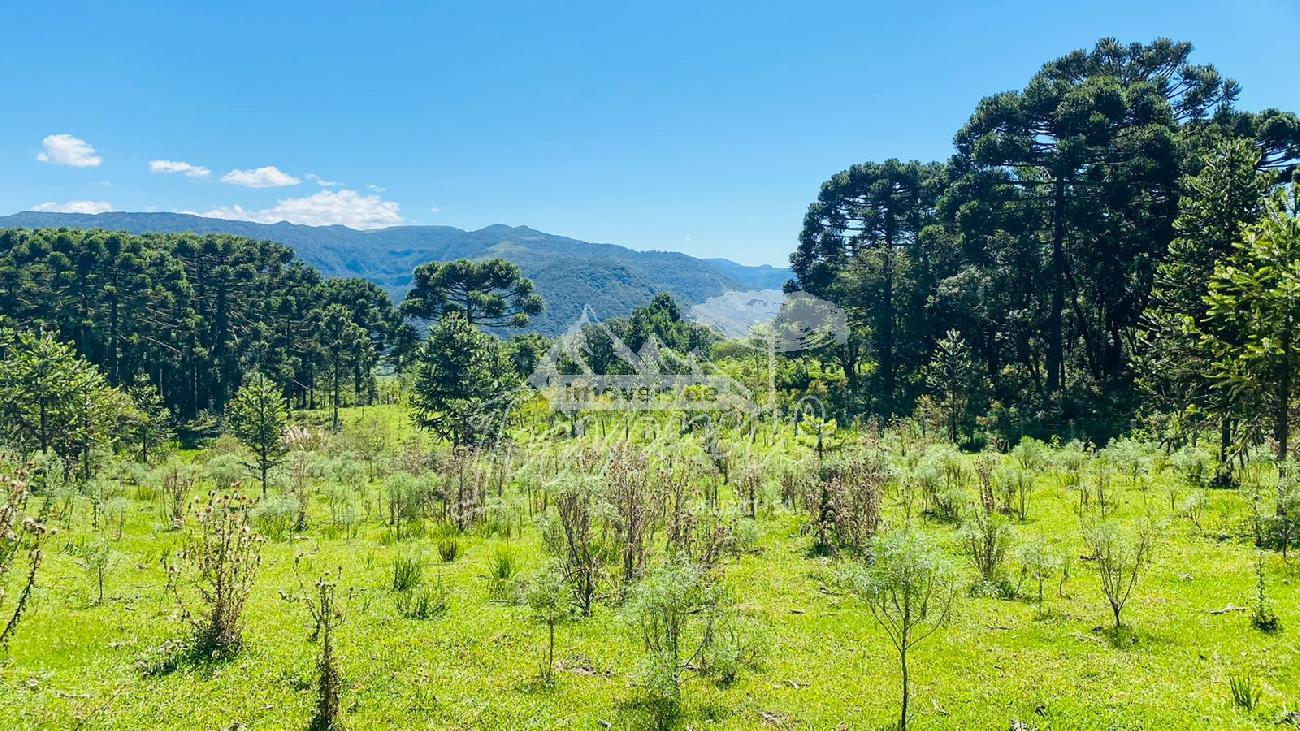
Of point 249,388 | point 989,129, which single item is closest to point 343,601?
point 249,388

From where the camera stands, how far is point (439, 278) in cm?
5772

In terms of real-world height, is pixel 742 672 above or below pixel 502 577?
above

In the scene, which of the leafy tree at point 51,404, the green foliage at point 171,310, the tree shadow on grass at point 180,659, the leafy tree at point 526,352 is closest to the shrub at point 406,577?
the tree shadow on grass at point 180,659

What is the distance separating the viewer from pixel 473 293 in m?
58.5

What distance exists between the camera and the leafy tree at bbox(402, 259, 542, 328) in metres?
57.8

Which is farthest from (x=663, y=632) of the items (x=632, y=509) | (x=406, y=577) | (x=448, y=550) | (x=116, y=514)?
(x=116, y=514)

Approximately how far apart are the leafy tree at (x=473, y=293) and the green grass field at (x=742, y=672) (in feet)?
148

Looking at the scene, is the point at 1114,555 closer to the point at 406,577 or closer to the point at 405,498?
the point at 406,577

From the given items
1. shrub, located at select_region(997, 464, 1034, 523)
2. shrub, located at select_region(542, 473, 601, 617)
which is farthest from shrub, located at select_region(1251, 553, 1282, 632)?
shrub, located at select_region(542, 473, 601, 617)

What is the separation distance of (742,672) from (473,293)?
174 feet

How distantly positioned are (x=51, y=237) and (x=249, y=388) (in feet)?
182

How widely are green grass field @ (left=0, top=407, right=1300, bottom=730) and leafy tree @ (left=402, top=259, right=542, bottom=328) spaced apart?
4502 centimetres

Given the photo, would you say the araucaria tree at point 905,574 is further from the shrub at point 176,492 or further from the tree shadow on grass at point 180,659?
the shrub at point 176,492

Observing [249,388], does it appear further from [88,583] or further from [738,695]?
[738,695]
